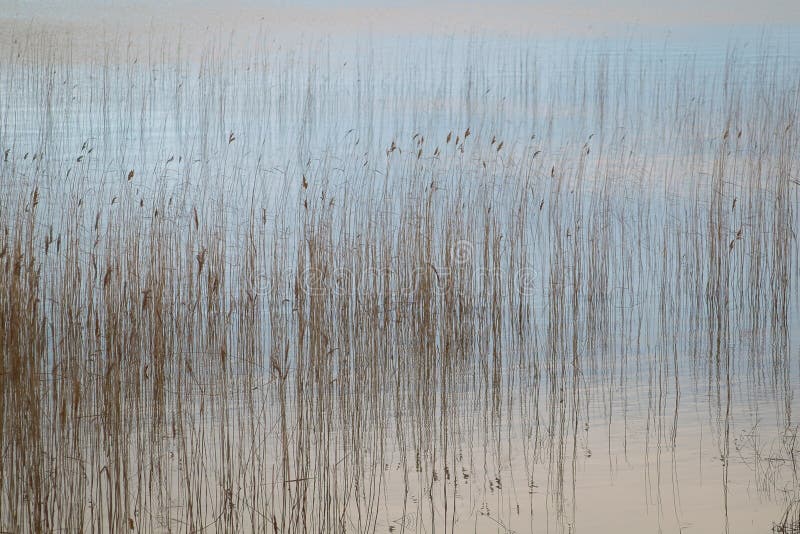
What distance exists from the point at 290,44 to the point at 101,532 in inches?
212

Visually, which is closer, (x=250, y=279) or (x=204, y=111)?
(x=250, y=279)

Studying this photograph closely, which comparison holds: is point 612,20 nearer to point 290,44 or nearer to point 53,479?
point 290,44

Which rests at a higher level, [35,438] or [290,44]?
[290,44]

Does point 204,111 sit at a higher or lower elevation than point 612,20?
lower

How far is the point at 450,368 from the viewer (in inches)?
133

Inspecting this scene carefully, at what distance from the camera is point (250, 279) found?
382cm

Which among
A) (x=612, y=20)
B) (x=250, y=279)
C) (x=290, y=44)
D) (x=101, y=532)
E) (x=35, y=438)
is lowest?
(x=101, y=532)

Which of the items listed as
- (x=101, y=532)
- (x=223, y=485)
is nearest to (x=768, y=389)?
(x=223, y=485)

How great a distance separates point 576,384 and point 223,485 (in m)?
1.41

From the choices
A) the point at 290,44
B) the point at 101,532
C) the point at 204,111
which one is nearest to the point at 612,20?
the point at 290,44

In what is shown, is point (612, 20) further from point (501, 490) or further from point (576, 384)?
point (501, 490)

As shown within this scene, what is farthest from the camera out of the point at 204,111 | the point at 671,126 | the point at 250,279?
the point at 671,126

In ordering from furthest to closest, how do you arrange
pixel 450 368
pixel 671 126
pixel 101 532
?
pixel 671 126 < pixel 450 368 < pixel 101 532

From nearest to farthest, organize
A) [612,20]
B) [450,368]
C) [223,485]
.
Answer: [223,485] → [450,368] → [612,20]
